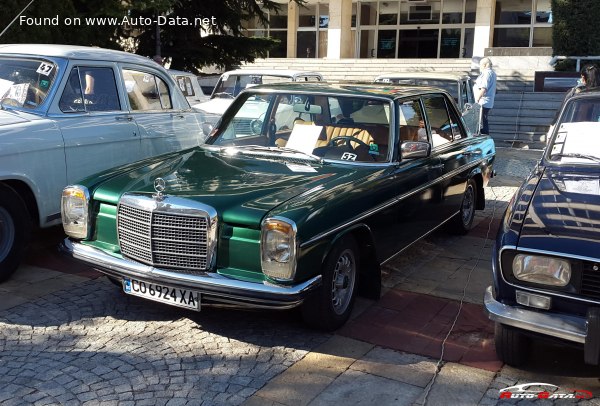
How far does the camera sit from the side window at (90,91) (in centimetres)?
605

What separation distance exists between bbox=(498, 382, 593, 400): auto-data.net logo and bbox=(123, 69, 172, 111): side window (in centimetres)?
482

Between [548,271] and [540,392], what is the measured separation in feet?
2.58

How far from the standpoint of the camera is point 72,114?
6008mm

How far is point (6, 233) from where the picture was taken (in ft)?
17.6

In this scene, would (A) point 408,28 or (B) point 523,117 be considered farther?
(A) point 408,28

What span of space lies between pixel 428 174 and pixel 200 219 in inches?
101

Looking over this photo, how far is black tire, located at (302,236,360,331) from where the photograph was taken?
4.26 m

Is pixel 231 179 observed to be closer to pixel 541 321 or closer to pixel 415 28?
pixel 541 321

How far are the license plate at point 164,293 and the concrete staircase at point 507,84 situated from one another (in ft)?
31.2

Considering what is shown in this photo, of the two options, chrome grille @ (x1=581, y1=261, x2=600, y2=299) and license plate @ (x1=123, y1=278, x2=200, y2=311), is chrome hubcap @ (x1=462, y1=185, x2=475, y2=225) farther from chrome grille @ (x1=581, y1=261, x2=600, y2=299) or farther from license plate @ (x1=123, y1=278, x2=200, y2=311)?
license plate @ (x1=123, y1=278, x2=200, y2=311)

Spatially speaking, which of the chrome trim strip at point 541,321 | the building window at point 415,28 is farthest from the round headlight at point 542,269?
the building window at point 415,28

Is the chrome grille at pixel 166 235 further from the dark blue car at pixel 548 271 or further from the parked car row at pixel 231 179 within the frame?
the dark blue car at pixel 548 271

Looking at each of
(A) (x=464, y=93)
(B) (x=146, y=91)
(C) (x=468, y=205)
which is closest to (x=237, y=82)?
(A) (x=464, y=93)

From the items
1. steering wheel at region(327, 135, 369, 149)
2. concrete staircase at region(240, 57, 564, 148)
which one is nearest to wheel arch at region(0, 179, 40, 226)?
steering wheel at region(327, 135, 369, 149)
